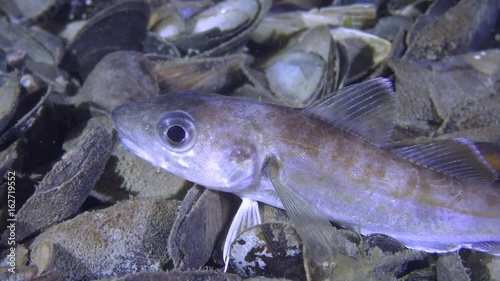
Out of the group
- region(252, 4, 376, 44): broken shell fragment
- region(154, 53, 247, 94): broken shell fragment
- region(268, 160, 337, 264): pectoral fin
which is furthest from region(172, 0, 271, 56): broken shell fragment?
region(268, 160, 337, 264): pectoral fin

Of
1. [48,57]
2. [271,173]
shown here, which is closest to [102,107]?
[48,57]

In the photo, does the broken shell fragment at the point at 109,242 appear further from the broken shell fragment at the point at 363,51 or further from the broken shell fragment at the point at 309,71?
the broken shell fragment at the point at 363,51

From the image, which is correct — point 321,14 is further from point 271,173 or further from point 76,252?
point 76,252

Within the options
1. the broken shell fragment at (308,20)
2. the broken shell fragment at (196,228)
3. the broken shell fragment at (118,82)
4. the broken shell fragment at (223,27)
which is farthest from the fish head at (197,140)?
the broken shell fragment at (308,20)

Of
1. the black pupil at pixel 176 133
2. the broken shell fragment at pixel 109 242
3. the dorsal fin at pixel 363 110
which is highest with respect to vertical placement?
the dorsal fin at pixel 363 110

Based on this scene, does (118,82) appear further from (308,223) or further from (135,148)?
(308,223)

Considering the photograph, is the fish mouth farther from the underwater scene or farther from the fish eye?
the fish eye
